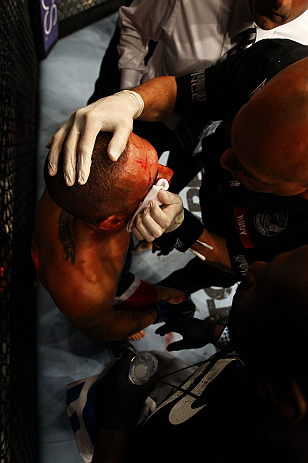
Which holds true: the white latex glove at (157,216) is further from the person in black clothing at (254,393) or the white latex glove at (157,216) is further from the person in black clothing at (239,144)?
the person in black clothing at (254,393)

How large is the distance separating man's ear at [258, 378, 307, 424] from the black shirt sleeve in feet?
3.90

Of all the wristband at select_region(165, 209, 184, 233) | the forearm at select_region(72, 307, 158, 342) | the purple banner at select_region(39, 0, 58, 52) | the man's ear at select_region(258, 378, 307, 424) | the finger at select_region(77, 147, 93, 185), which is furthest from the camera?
the purple banner at select_region(39, 0, 58, 52)

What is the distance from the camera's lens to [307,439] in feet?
2.43

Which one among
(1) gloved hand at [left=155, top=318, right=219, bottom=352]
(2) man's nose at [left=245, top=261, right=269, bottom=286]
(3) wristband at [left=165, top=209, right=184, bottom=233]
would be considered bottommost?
(1) gloved hand at [left=155, top=318, right=219, bottom=352]

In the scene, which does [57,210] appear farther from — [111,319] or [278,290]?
[278,290]

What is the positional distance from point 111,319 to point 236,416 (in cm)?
97

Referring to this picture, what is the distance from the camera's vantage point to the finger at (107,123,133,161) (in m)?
1.12

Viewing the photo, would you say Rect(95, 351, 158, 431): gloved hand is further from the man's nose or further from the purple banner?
the purple banner

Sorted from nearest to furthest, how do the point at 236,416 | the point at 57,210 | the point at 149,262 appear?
1. the point at 236,416
2. the point at 57,210
3. the point at 149,262

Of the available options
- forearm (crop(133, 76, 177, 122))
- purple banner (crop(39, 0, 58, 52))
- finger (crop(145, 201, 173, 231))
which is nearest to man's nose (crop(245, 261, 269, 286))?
finger (crop(145, 201, 173, 231))

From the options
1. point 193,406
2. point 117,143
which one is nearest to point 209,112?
point 117,143

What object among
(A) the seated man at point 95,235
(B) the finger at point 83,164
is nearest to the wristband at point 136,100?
(A) the seated man at point 95,235

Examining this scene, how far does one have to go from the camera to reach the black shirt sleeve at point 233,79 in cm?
137

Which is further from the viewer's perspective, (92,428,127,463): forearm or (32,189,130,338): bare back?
(32,189,130,338): bare back
